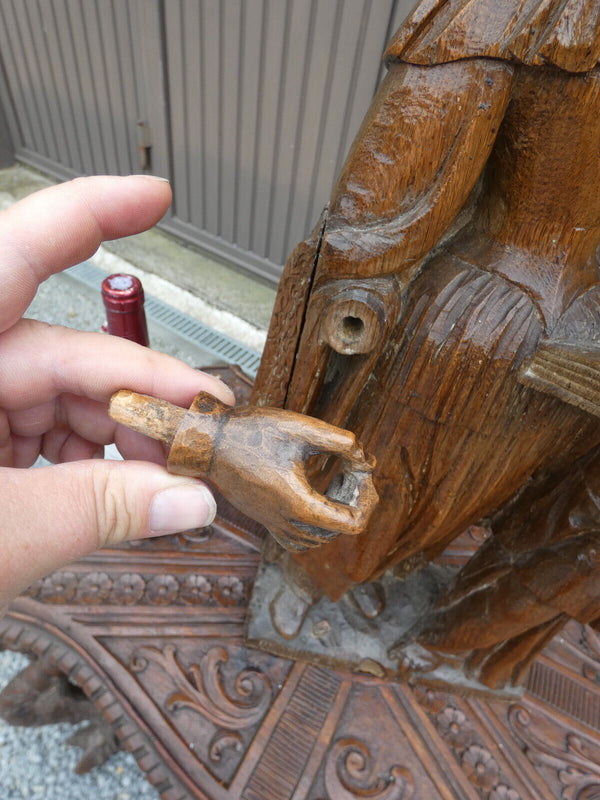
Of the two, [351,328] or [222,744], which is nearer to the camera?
[351,328]

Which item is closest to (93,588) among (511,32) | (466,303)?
(466,303)

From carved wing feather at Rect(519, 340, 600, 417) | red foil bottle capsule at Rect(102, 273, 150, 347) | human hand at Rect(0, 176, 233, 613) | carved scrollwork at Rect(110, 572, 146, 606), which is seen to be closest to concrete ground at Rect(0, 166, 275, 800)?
red foil bottle capsule at Rect(102, 273, 150, 347)

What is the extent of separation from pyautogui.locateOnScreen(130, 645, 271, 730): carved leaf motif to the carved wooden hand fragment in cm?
50

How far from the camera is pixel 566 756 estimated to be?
2.77 ft

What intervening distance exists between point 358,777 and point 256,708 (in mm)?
181

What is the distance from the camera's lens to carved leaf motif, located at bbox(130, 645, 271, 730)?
830mm

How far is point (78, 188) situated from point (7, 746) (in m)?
1.09

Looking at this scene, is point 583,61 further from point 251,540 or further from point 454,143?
point 251,540

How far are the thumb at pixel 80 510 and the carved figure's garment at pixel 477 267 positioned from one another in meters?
0.18

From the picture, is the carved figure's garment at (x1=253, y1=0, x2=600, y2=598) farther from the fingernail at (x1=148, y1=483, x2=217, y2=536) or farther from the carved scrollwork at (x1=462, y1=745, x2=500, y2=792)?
the carved scrollwork at (x1=462, y1=745, x2=500, y2=792)

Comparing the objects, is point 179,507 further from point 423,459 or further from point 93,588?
point 93,588

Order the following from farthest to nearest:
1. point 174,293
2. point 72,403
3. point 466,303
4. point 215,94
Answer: point 174,293 → point 215,94 → point 72,403 → point 466,303

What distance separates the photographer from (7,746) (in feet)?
3.48

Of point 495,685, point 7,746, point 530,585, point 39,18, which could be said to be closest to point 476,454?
point 530,585
